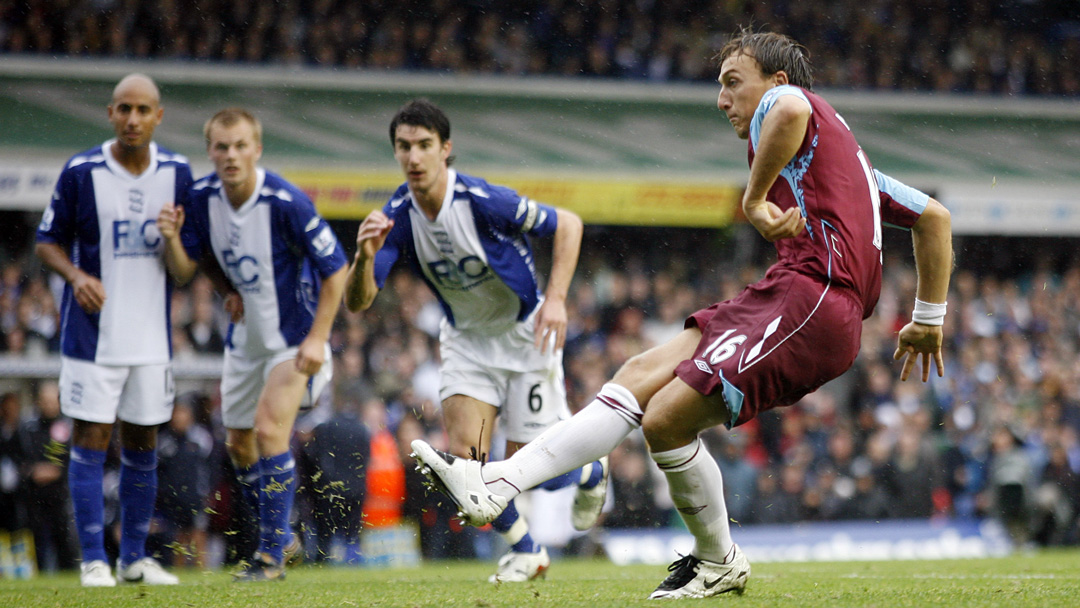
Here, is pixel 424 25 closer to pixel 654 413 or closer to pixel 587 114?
pixel 587 114

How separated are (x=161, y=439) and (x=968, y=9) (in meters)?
17.2

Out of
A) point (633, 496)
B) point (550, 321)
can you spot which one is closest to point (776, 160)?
point (550, 321)

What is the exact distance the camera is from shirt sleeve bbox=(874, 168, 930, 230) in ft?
13.9

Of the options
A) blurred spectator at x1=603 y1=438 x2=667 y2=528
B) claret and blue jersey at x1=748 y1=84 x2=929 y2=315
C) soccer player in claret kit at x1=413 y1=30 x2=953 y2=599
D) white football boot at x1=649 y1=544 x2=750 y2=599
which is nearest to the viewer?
soccer player in claret kit at x1=413 y1=30 x2=953 y2=599

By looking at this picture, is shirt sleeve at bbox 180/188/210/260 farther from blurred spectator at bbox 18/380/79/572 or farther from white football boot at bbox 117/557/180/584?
blurred spectator at bbox 18/380/79/572

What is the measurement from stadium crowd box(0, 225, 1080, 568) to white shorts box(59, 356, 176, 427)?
2528 millimetres

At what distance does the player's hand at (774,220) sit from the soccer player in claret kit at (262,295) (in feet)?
9.12

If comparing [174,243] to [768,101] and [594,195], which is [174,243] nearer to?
[768,101]

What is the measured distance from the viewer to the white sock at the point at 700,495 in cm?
405

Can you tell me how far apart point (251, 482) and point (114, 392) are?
2.79 ft

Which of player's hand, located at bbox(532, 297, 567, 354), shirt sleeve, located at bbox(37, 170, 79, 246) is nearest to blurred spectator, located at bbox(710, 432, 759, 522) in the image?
player's hand, located at bbox(532, 297, 567, 354)

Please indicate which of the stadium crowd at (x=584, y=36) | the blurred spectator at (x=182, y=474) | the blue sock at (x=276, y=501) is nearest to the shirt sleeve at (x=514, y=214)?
the blue sock at (x=276, y=501)

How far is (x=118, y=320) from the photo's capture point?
5.96 meters

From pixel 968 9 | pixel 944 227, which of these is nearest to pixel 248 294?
pixel 944 227
